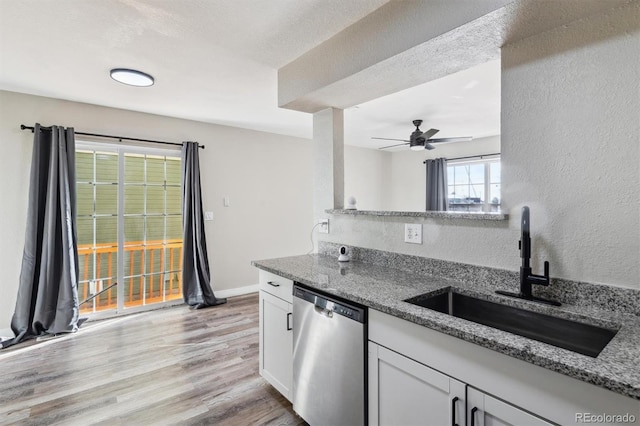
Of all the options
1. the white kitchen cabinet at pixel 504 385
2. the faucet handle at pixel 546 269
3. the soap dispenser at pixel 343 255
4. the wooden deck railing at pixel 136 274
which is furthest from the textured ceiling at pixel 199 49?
the wooden deck railing at pixel 136 274

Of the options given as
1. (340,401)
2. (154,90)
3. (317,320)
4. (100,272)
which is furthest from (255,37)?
(100,272)

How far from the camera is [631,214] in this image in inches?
46.3

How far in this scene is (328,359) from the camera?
159cm

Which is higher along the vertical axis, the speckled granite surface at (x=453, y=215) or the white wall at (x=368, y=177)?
the white wall at (x=368, y=177)

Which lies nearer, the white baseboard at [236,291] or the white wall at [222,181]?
the white wall at [222,181]

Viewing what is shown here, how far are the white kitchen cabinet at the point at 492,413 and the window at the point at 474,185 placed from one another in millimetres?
4749

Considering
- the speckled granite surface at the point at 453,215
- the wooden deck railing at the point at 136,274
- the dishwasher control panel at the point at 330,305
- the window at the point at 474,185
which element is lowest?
the wooden deck railing at the point at 136,274

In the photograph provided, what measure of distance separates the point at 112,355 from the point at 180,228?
69.9 inches

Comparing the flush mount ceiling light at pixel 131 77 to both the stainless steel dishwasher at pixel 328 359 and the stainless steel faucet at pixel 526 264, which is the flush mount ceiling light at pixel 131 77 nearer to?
the stainless steel dishwasher at pixel 328 359

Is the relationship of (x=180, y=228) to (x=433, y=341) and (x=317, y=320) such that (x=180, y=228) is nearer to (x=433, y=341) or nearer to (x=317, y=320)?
(x=317, y=320)

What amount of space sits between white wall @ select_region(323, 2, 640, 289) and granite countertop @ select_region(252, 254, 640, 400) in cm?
19

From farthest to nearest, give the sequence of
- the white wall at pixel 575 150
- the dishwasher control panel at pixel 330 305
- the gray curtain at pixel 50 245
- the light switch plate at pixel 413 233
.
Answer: the gray curtain at pixel 50 245 → the light switch plate at pixel 413 233 → the dishwasher control panel at pixel 330 305 → the white wall at pixel 575 150

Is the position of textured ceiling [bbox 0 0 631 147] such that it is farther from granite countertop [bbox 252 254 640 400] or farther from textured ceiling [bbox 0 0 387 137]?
granite countertop [bbox 252 254 640 400]

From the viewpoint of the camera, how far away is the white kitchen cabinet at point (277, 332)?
1900 millimetres
